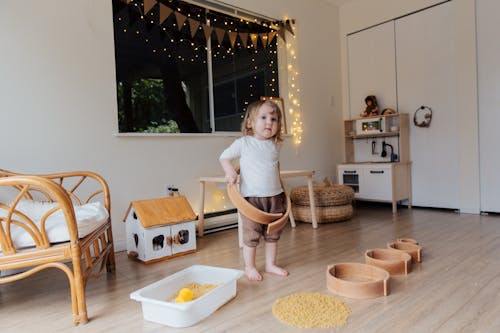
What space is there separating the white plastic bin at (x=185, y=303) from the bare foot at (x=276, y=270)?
1.09 ft

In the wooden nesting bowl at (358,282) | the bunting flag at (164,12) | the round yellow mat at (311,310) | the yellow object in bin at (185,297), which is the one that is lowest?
→ the round yellow mat at (311,310)

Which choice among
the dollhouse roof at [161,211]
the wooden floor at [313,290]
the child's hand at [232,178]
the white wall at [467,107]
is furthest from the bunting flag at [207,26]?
the wooden floor at [313,290]

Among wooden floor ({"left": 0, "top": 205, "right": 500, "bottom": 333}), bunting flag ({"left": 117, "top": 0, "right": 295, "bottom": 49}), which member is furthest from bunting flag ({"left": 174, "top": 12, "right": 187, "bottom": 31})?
wooden floor ({"left": 0, "top": 205, "right": 500, "bottom": 333})

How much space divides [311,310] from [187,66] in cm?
244

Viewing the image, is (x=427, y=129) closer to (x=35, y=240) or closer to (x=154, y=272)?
(x=154, y=272)

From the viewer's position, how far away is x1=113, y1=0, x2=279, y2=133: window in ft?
9.19

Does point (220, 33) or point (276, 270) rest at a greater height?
point (220, 33)

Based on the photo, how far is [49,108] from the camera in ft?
7.72

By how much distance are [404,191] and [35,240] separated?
3.58 meters

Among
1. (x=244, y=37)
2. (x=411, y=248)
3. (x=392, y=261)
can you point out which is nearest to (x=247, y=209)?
(x=392, y=261)

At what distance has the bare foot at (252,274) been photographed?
73.1 inches

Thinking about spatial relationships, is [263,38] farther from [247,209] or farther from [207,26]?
[247,209]

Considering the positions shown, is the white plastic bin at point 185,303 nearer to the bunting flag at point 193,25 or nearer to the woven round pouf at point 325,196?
the woven round pouf at point 325,196

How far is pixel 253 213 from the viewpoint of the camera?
1.81 m
